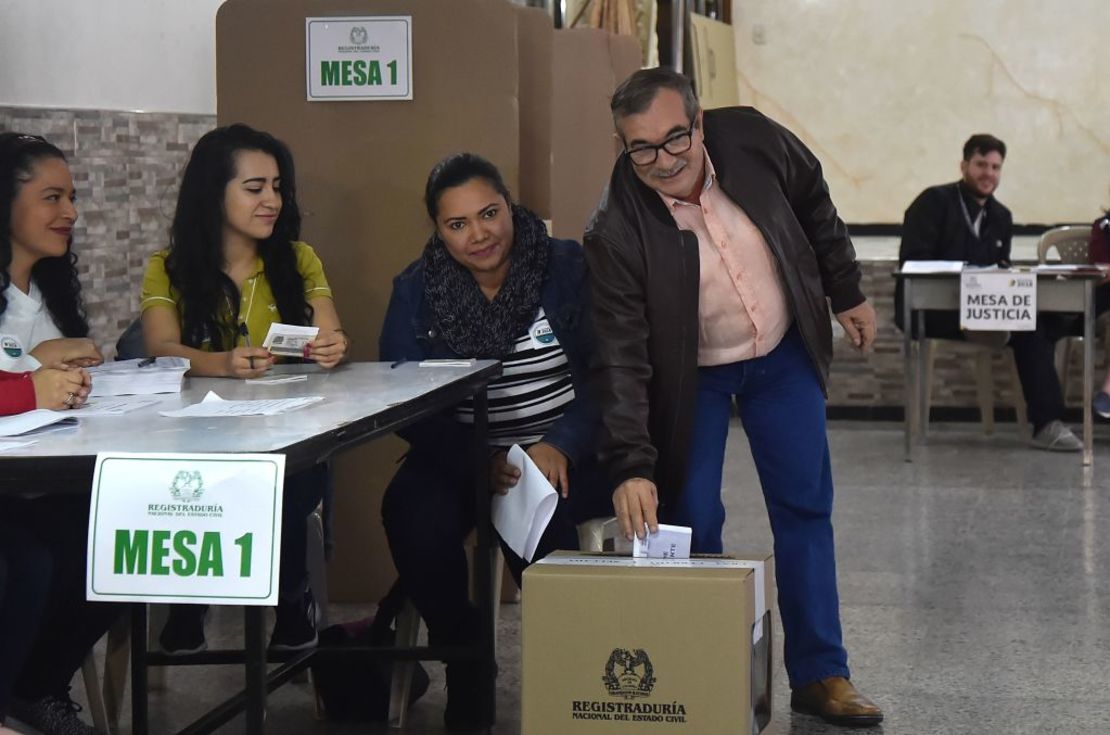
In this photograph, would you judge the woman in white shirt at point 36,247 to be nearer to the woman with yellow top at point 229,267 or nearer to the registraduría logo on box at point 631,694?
the woman with yellow top at point 229,267

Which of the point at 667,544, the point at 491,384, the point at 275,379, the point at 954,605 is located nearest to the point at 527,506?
the point at 491,384

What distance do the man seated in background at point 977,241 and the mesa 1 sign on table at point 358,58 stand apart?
3768mm

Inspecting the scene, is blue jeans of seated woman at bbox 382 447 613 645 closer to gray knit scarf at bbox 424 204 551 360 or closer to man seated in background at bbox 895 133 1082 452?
gray knit scarf at bbox 424 204 551 360

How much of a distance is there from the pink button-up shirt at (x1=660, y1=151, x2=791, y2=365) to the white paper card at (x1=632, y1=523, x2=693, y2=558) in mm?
516

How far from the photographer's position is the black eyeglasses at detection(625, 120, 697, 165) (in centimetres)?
298

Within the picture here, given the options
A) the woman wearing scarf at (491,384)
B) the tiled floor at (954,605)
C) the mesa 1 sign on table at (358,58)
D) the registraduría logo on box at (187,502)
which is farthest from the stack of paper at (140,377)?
the mesa 1 sign on table at (358,58)

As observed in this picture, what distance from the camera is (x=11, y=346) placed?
3104 millimetres

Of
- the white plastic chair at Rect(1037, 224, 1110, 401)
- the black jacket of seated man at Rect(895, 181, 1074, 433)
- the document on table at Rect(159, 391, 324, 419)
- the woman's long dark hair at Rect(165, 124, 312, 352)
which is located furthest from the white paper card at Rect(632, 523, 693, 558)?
the white plastic chair at Rect(1037, 224, 1110, 401)

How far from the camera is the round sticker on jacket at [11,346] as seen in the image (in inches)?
121

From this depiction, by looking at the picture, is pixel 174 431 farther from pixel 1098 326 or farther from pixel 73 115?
pixel 1098 326

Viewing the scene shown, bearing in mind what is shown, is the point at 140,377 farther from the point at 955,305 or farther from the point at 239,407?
the point at 955,305

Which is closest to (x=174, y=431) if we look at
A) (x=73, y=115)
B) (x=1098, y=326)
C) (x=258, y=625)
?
(x=258, y=625)

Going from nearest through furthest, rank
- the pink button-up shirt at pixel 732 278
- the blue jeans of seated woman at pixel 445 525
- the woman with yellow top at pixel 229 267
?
the pink button-up shirt at pixel 732 278 → the blue jeans of seated woman at pixel 445 525 → the woman with yellow top at pixel 229 267

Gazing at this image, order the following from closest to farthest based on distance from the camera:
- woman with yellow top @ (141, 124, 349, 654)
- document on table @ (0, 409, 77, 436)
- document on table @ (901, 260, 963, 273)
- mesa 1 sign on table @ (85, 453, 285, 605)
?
mesa 1 sign on table @ (85, 453, 285, 605), document on table @ (0, 409, 77, 436), woman with yellow top @ (141, 124, 349, 654), document on table @ (901, 260, 963, 273)
